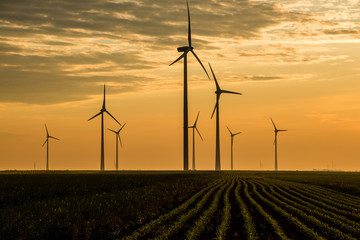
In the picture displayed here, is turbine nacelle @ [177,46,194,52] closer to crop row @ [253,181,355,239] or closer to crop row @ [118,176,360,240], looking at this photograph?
crop row @ [253,181,355,239]

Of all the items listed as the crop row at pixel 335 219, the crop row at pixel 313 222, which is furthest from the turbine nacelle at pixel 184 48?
the crop row at pixel 335 219

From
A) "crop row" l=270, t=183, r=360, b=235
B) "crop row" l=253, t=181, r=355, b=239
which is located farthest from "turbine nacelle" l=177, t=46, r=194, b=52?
"crop row" l=270, t=183, r=360, b=235

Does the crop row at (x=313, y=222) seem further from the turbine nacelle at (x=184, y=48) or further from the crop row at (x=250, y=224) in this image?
the turbine nacelle at (x=184, y=48)

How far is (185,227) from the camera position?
22844mm

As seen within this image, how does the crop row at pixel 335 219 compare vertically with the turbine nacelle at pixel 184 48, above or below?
below

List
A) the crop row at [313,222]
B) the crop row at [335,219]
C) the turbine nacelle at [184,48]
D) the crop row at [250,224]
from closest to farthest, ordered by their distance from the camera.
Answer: the crop row at [250,224] < the crop row at [313,222] < the crop row at [335,219] < the turbine nacelle at [184,48]

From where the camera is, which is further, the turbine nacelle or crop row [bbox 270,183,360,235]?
the turbine nacelle

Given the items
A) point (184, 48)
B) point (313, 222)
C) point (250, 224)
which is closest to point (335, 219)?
point (313, 222)

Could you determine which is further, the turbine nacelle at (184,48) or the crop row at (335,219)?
the turbine nacelle at (184,48)

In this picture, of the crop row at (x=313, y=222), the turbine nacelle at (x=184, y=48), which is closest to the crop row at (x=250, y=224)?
the crop row at (x=313, y=222)

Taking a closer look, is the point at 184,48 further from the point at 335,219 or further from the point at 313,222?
the point at 313,222

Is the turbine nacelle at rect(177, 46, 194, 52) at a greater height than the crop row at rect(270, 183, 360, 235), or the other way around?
the turbine nacelle at rect(177, 46, 194, 52)

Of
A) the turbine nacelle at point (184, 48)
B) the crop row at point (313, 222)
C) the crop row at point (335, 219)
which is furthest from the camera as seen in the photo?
the turbine nacelle at point (184, 48)

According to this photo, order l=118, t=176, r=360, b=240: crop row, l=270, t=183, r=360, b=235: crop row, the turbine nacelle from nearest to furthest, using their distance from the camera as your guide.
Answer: l=118, t=176, r=360, b=240: crop row < l=270, t=183, r=360, b=235: crop row < the turbine nacelle
